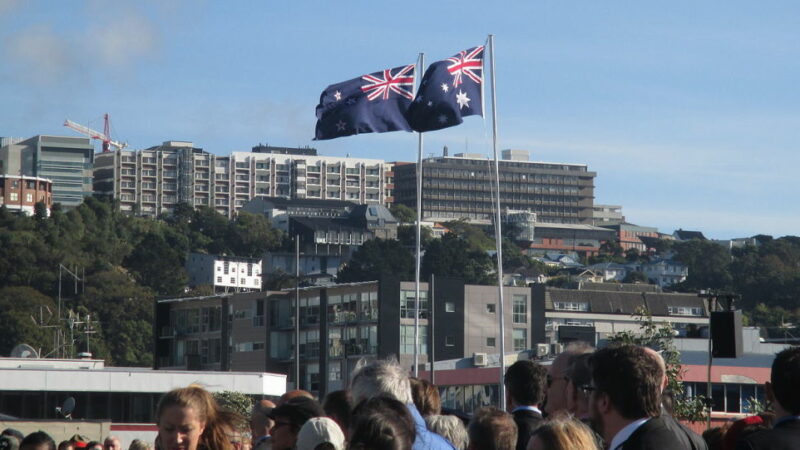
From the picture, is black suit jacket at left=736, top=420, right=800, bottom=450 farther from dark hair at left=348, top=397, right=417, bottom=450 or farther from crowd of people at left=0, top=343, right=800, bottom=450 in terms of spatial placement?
dark hair at left=348, top=397, right=417, bottom=450

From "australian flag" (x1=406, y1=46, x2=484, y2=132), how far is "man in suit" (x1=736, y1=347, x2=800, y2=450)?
2831cm

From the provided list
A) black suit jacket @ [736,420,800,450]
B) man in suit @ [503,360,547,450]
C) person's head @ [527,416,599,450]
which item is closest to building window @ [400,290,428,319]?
man in suit @ [503,360,547,450]

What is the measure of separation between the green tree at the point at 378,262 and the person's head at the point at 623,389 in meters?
153

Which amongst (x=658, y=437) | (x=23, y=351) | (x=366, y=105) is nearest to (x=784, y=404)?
(x=658, y=437)

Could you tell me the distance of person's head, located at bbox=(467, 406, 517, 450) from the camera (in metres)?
8.77

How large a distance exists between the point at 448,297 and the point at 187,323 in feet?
49.9

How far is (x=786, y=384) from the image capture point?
22.3ft

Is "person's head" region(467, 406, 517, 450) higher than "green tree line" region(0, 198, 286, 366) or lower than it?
lower

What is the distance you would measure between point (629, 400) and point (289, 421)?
2.13 meters

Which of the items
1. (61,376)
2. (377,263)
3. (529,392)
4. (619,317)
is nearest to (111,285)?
(377,263)

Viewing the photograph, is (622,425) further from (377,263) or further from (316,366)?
(377,263)

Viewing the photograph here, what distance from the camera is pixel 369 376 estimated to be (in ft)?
28.0

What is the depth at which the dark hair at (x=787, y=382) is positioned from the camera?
22.3 feet

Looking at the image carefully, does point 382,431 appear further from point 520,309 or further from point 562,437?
point 520,309
